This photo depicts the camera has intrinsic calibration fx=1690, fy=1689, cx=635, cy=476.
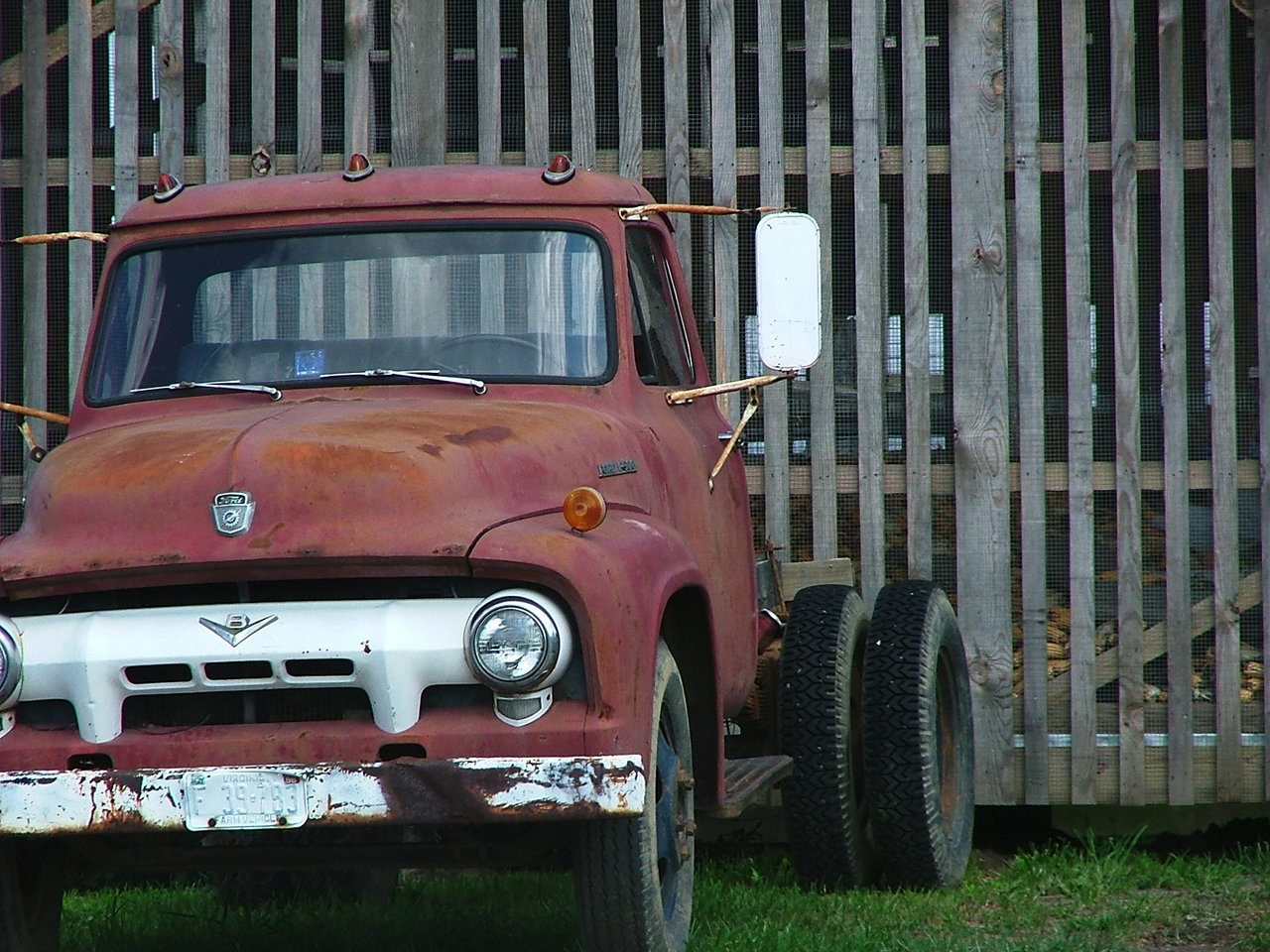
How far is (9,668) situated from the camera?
3455 mm

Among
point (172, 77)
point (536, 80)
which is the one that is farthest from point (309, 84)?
point (536, 80)

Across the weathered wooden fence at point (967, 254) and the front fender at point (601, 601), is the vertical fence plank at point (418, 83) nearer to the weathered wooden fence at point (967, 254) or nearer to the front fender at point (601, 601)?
the weathered wooden fence at point (967, 254)

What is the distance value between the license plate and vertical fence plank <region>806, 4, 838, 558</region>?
141 inches

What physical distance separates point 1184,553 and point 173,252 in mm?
3955

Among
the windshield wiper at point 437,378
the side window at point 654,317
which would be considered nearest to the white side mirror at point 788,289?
the side window at point 654,317

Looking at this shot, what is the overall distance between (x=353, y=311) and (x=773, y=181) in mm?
2726

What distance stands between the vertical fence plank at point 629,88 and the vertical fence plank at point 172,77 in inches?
69.9

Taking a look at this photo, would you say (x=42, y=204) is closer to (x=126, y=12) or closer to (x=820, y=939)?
(x=126, y=12)

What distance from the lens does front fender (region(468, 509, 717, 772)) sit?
336cm

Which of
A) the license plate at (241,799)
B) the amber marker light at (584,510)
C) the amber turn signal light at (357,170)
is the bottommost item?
→ the license plate at (241,799)

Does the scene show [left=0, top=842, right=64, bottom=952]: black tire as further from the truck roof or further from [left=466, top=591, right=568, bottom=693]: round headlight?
the truck roof

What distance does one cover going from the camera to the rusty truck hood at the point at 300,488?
346 centimetres

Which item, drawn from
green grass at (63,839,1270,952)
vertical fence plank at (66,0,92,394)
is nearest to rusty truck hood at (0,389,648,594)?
green grass at (63,839,1270,952)

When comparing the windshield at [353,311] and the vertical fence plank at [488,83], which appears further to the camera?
the vertical fence plank at [488,83]
